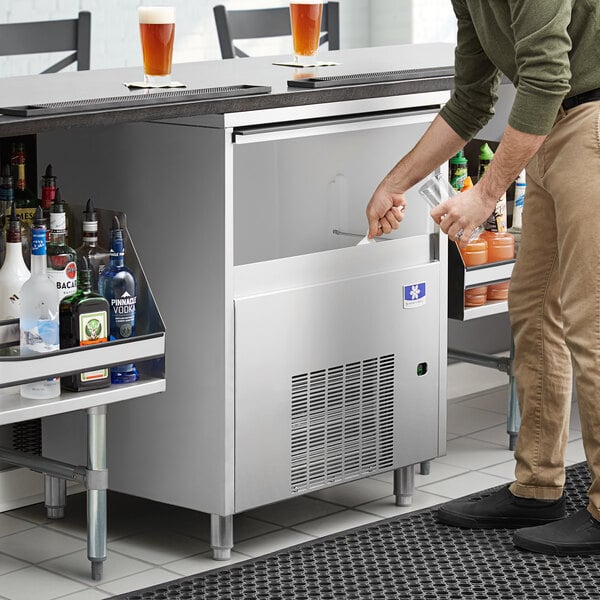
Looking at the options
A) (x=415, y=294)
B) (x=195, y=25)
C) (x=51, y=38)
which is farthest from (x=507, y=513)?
(x=195, y=25)

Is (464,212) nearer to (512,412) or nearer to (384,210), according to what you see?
(384,210)

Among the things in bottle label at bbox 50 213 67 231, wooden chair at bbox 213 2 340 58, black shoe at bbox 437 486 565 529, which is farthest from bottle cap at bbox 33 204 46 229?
wooden chair at bbox 213 2 340 58

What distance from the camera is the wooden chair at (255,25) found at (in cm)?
441

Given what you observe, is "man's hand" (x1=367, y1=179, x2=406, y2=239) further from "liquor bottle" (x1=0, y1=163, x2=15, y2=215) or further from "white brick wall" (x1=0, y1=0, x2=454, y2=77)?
"white brick wall" (x1=0, y1=0, x2=454, y2=77)

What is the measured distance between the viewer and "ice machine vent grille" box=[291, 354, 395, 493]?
2936 mm

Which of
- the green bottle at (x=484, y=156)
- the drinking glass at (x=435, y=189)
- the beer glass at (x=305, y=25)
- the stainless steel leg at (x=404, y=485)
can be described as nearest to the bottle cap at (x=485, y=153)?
the green bottle at (x=484, y=156)

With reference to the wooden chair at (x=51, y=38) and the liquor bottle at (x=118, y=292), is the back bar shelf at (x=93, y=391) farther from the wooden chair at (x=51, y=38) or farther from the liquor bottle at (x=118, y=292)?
the wooden chair at (x=51, y=38)

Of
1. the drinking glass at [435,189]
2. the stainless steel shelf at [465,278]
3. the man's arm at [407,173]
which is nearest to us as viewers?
the man's arm at [407,173]

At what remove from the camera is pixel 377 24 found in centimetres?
737

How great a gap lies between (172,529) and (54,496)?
11.0 inches

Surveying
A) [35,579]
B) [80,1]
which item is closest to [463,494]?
[35,579]

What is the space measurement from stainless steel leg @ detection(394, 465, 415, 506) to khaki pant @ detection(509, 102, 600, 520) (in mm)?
276

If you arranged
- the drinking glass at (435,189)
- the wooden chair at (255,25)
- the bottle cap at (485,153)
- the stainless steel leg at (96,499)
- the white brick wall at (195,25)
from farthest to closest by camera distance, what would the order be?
1. the white brick wall at (195,25)
2. the wooden chair at (255,25)
3. the bottle cap at (485,153)
4. the drinking glass at (435,189)
5. the stainless steel leg at (96,499)

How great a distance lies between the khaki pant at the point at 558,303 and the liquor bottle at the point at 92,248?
88 cm
